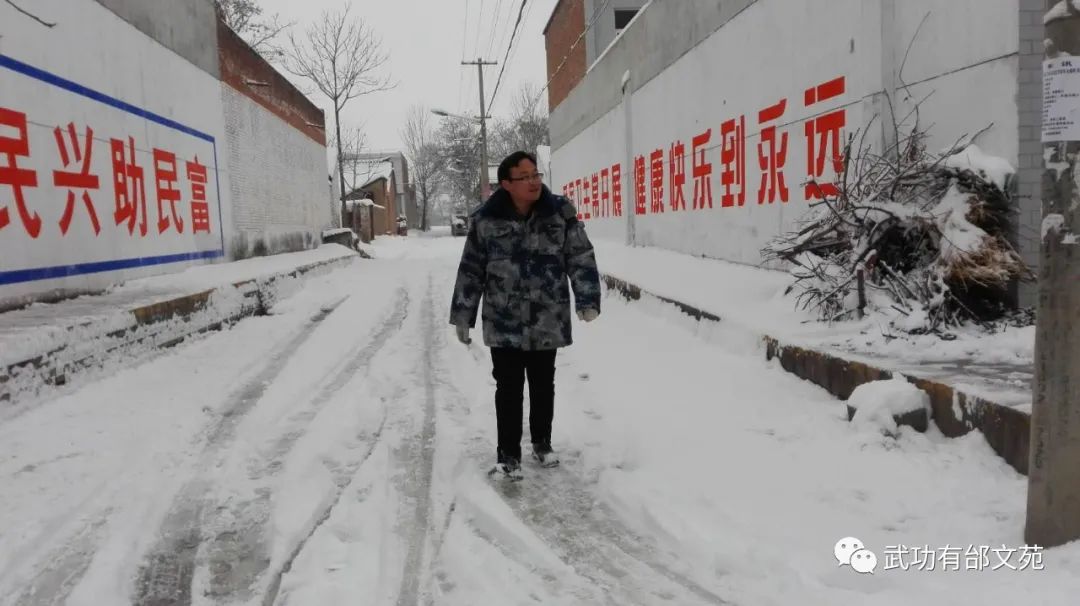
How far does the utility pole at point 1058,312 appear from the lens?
7.60 ft

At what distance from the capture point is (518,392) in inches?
148

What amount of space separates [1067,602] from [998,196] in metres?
3.45

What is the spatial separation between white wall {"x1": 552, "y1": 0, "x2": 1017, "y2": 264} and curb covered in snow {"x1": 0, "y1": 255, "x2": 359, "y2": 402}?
261 inches

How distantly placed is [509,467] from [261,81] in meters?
15.0

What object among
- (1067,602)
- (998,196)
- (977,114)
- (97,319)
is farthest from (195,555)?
(977,114)

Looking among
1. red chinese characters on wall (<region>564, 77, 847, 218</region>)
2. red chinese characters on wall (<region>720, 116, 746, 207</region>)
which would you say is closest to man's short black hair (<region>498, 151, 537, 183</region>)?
red chinese characters on wall (<region>564, 77, 847, 218</region>)

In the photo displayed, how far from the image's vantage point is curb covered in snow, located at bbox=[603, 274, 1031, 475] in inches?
123

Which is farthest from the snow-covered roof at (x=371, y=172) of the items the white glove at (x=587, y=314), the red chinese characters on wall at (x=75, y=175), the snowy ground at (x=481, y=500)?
the white glove at (x=587, y=314)

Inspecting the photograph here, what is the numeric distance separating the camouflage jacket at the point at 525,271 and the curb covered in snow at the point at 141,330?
3.17 m

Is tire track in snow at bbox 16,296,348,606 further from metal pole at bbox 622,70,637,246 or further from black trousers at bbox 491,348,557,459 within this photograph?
metal pole at bbox 622,70,637,246

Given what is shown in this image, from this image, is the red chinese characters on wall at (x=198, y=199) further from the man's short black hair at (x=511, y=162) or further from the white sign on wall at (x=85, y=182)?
the man's short black hair at (x=511, y=162)

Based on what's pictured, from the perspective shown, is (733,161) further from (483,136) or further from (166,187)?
(483,136)

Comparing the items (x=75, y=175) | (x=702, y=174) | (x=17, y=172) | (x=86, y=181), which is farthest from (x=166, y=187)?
(x=702, y=174)

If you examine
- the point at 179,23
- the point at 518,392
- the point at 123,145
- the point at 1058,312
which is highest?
the point at 179,23
